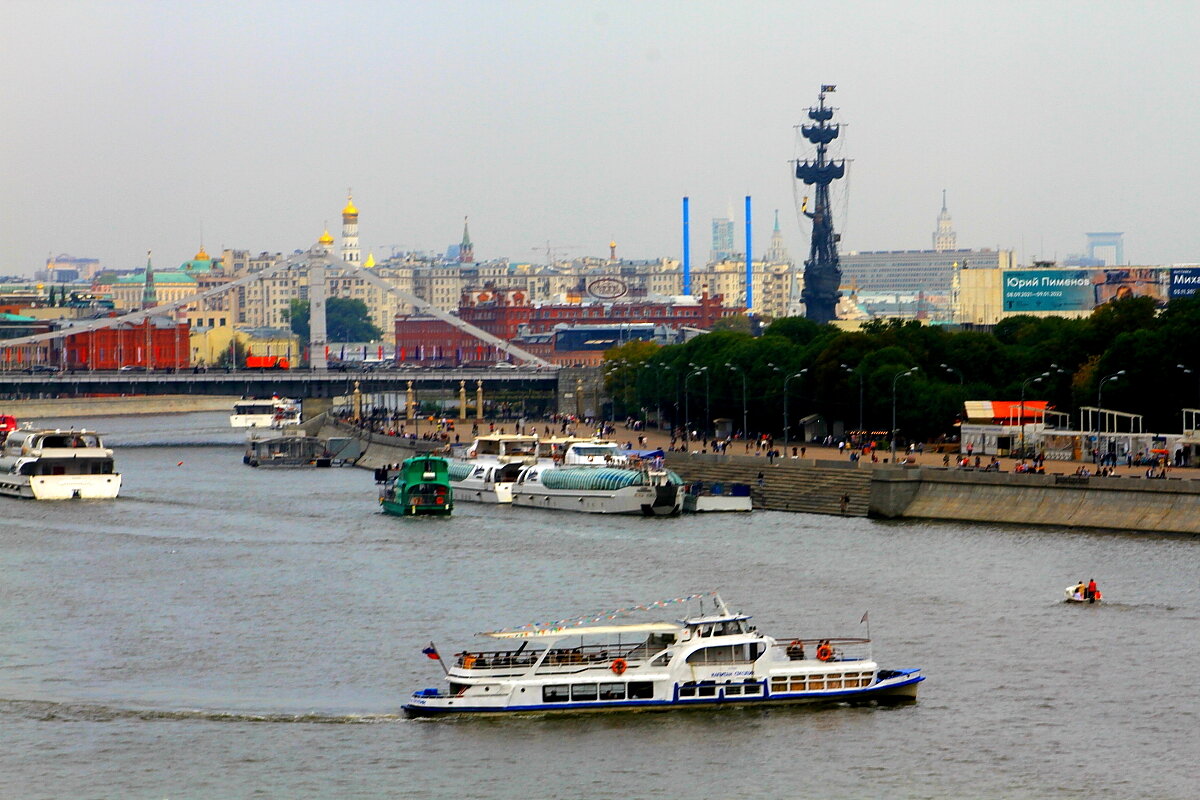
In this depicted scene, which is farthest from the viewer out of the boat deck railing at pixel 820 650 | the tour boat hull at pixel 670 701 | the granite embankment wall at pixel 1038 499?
the granite embankment wall at pixel 1038 499

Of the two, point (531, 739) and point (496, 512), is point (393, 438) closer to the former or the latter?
point (496, 512)

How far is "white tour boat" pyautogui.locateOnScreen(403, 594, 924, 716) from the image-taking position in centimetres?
3775

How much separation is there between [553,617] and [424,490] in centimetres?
2755

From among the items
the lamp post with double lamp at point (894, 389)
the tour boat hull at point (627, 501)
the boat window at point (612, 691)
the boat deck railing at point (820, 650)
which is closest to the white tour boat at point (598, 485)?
the tour boat hull at point (627, 501)

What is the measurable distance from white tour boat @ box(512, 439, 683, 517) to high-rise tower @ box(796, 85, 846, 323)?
97108 millimetres

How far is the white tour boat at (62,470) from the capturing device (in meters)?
80.6

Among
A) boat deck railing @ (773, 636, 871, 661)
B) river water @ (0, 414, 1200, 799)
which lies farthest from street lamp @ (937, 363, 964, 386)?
boat deck railing @ (773, 636, 871, 661)

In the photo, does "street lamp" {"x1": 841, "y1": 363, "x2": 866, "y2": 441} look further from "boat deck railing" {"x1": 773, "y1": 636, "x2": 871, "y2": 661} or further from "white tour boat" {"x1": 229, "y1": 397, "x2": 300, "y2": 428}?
"white tour boat" {"x1": 229, "y1": 397, "x2": 300, "y2": 428}

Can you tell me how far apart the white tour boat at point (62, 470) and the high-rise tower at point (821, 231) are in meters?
99.3

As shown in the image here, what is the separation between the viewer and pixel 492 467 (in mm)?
80625

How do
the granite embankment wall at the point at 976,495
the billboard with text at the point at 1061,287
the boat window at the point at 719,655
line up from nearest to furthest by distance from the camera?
the boat window at the point at 719,655 → the granite embankment wall at the point at 976,495 → the billboard with text at the point at 1061,287

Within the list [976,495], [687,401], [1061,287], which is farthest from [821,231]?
[976,495]

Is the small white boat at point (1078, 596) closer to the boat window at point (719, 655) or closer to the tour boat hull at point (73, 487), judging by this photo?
the boat window at point (719, 655)

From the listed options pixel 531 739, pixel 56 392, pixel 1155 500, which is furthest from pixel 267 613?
pixel 56 392
